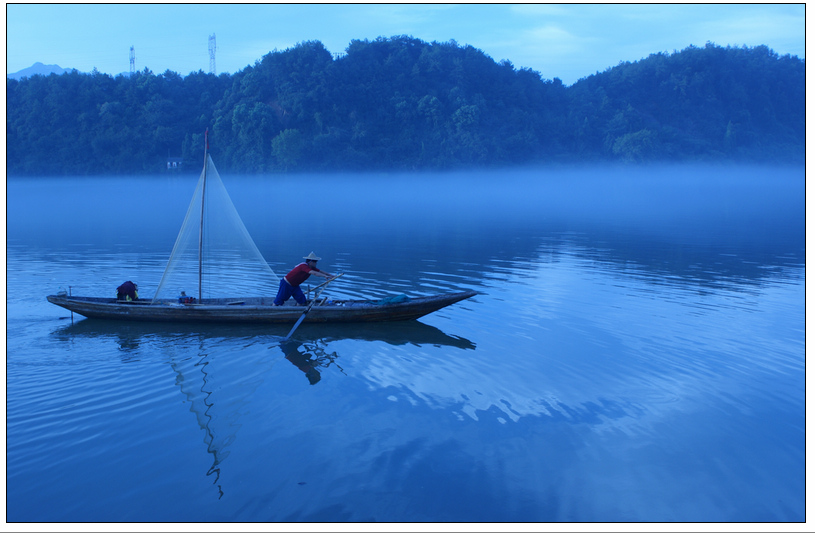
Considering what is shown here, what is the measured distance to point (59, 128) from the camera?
86312mm

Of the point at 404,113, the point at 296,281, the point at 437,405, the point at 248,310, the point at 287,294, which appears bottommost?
the point at 437,405

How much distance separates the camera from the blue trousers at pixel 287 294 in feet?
46.7

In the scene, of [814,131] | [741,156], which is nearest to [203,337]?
[814,131]

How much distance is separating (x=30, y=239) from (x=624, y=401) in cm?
3068

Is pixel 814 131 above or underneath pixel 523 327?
above

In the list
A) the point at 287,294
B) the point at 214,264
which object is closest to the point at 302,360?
the point at 287,294

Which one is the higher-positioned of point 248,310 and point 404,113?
point 404,113

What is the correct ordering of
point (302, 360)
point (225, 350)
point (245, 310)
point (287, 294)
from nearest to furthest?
1. point (302, 360)
2. point (225, 350)
3. point (245, 310)
4. point (287, 294)

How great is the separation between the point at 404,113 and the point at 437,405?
89615 millimetres

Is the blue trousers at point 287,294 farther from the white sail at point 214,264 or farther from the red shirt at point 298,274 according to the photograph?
the white sail at point 214,264

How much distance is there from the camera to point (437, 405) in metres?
9.55

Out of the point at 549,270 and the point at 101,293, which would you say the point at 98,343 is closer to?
the point at 101,293

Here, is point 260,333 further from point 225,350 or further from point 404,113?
point 404,113

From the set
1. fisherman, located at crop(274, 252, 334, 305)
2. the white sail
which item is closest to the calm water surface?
fisherman, located at crop(274, 252, 334, 305)
